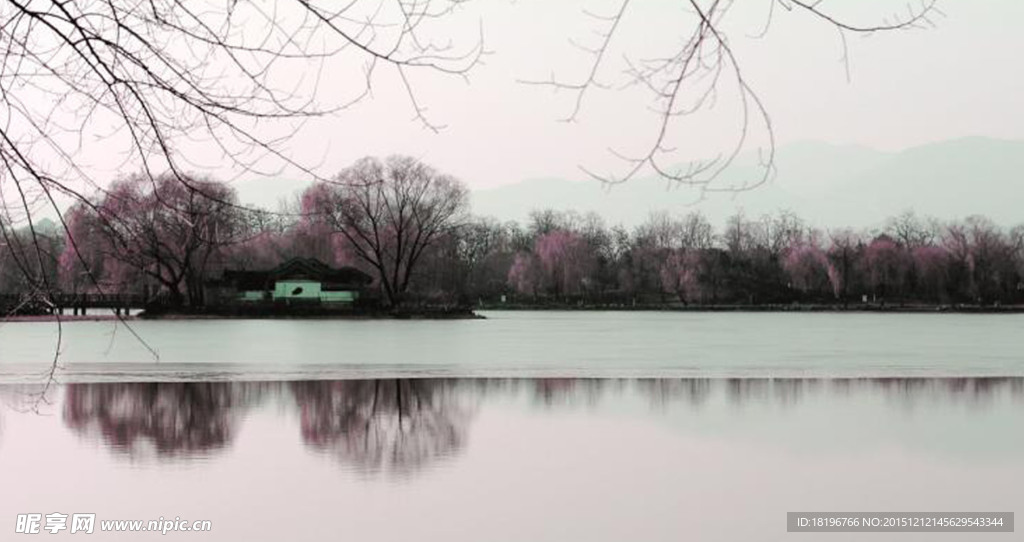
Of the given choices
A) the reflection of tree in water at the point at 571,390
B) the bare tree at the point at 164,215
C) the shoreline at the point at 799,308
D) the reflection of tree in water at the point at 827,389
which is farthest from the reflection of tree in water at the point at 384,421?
the shoreline at the point at 799,308

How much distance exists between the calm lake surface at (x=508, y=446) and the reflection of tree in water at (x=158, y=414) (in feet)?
0.21

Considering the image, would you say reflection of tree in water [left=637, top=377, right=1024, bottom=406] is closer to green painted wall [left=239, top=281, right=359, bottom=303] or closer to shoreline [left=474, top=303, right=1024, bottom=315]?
green painted wall [left=239, top=281, right=359, bottom=303]

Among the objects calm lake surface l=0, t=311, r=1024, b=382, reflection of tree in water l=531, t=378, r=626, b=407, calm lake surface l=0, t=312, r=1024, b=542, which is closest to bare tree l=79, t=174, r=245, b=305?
calm lake surface l=0, t=312, r=1024, b=542

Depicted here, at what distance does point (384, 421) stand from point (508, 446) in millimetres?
2680

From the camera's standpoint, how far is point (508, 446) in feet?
46.7

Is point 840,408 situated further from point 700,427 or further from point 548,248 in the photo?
point 548,248

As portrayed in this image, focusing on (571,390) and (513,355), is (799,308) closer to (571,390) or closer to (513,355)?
(513,355)

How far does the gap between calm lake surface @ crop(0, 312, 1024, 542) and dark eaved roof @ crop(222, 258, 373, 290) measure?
164 feet

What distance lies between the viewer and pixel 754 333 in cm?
4728

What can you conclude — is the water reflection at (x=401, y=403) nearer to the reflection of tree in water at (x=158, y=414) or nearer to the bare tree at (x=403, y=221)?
the reflection of tree in water at (x=158, y=414)

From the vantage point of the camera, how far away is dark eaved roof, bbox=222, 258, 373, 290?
3027 inches

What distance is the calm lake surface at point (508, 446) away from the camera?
10.5 metres

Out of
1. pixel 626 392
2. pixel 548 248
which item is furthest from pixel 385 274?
pixel 626 392

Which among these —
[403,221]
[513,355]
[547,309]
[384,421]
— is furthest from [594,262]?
[384,421]
